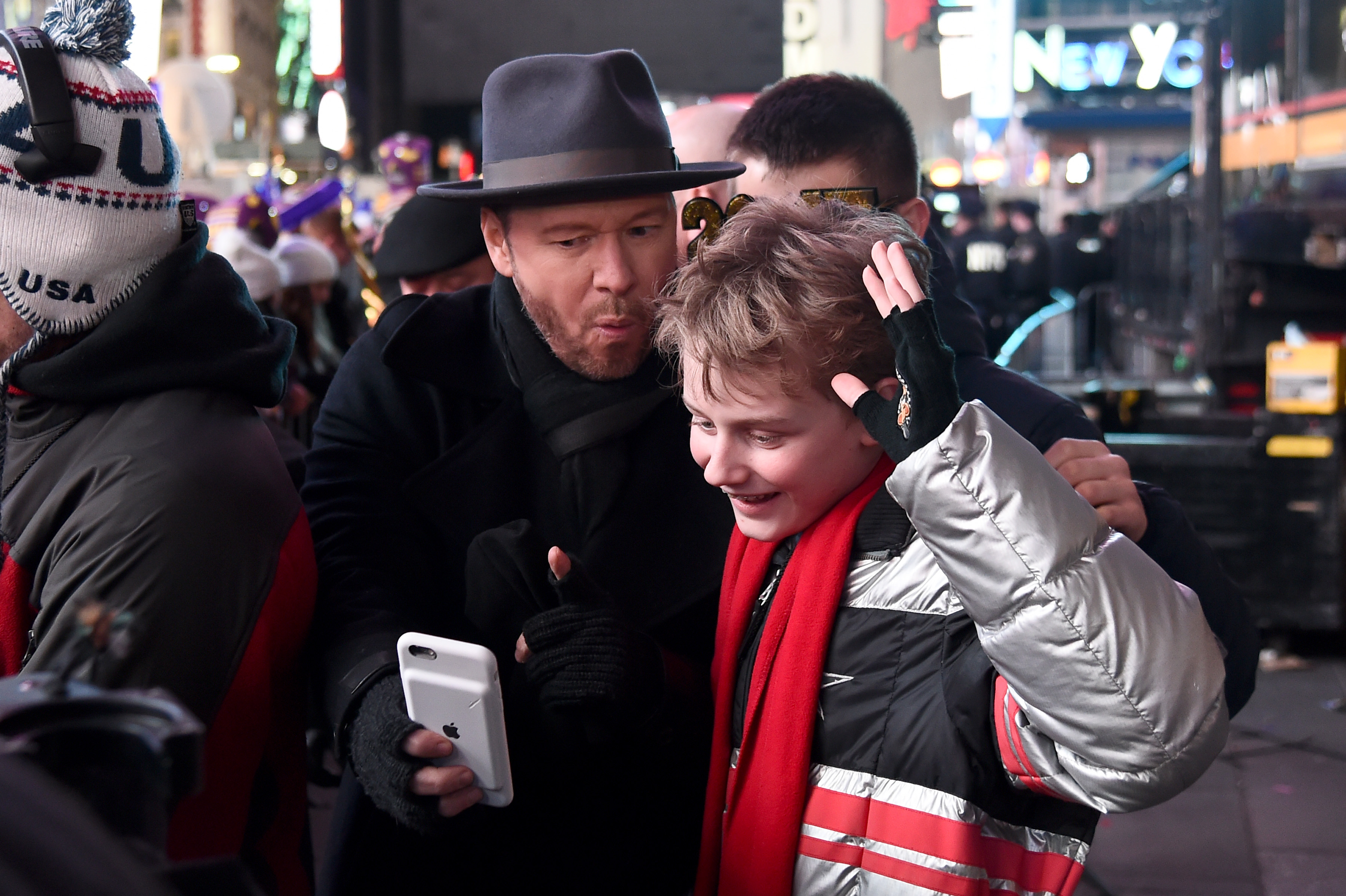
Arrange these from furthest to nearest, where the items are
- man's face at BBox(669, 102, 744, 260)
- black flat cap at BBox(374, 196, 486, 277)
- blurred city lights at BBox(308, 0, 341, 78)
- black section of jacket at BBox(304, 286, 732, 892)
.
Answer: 1. blurred city lights at BBox(308, 0, 341, 78)
2. black flat cap at BBox(374, 196, 486, 277)
3. man's face at BBox(669, 102, 744, 260)
4. black section of jacket at BBox(304, 286, 732, 892)

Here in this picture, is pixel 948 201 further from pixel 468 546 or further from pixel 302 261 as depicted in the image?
pixel 468 546

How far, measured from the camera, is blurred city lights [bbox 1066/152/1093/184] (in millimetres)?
27938

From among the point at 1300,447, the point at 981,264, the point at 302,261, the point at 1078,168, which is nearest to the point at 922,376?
the point at 1300,447

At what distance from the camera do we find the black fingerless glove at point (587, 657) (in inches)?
65.3

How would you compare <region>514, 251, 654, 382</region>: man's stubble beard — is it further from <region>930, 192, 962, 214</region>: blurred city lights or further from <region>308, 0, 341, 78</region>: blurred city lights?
<region>308, 0, 341, 78</region>: blurred city lights

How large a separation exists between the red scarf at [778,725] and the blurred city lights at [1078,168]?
28.4 m

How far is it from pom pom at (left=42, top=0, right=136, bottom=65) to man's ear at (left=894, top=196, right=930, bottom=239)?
1422 millimetres

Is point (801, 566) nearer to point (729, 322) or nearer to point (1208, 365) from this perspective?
point (729, 322)

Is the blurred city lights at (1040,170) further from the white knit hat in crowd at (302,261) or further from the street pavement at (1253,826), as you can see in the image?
the street pavement at (1253,826)

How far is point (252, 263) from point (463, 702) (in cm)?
473

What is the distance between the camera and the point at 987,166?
29.4 metres

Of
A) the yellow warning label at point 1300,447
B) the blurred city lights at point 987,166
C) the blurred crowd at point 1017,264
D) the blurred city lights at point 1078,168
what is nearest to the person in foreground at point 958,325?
the yellow warning label at point 1300,447

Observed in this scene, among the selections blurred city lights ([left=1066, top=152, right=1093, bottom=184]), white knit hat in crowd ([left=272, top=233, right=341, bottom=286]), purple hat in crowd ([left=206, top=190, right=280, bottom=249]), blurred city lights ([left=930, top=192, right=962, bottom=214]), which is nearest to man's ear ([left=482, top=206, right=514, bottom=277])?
white knit hat in crowd ([left=272, top=233, right=341, bottom=286])

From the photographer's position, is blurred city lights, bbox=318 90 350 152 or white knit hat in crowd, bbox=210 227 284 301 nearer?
white knit hat in crowd, bbox=210 227 284 301
